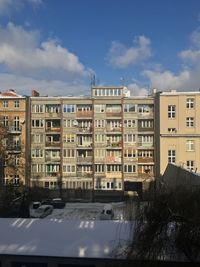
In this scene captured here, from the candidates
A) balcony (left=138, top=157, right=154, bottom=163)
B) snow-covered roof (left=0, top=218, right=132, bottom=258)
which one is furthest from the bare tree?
balcony (left=138, top=157, right=154, bottom=163)

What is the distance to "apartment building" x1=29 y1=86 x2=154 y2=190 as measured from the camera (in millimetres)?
63188

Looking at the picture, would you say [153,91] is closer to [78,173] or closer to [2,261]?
[78,173]

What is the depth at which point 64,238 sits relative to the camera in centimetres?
1511

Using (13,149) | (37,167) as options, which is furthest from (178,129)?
(13,149)

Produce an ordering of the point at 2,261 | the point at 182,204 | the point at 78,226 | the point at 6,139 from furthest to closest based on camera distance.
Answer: the point at 6,139 < the point at 78,226 < the point at 2,261 < the point at 182,204

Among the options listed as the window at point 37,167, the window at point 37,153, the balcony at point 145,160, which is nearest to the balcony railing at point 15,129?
the window at point 37,153

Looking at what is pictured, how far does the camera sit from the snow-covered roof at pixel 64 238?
A: 13.8m

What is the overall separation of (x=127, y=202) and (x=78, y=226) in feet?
9.21

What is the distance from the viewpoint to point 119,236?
1461cm

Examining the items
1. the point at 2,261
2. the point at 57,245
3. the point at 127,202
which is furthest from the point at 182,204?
the point at 2,261

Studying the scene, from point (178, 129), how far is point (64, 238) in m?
46.9

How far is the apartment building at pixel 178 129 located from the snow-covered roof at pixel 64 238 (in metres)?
44.4

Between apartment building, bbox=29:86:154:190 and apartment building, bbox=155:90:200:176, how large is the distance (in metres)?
2.94

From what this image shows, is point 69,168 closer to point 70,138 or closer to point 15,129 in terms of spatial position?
point 70,138
